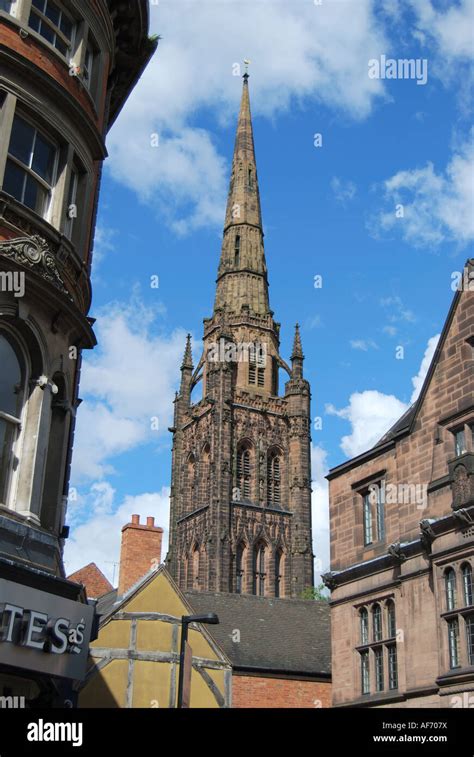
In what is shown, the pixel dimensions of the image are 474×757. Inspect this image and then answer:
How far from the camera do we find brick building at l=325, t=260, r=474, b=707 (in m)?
20.2

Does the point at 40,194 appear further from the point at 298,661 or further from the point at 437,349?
the point at 298,661

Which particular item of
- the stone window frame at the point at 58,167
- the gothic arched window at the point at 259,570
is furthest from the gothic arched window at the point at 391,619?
the gothic arched window at the point at 259,570

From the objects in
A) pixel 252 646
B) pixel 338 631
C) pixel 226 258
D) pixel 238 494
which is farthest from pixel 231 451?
pixel 338 631

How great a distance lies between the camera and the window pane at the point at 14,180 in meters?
13.2

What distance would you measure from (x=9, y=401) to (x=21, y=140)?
3943 millimetres

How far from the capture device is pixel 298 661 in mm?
32812

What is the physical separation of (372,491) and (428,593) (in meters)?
3.85

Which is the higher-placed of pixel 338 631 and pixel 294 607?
pixel 294 607

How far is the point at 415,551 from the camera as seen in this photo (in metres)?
21.8

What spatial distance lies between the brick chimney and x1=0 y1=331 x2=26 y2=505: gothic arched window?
63.2ft

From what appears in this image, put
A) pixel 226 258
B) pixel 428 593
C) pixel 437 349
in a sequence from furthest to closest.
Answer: pixel 226 258
pixel 437 349
pixel 428 593

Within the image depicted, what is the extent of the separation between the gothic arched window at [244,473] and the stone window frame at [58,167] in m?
67.2

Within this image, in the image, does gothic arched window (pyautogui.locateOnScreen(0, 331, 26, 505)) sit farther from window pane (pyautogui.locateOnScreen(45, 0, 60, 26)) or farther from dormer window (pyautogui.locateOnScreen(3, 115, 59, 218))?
window pane (pyautogui.locateOnScreen(45, 0, 60, 26))

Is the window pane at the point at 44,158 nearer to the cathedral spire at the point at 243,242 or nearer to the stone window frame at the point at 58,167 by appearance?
the stone window frame at the point at 58,167
